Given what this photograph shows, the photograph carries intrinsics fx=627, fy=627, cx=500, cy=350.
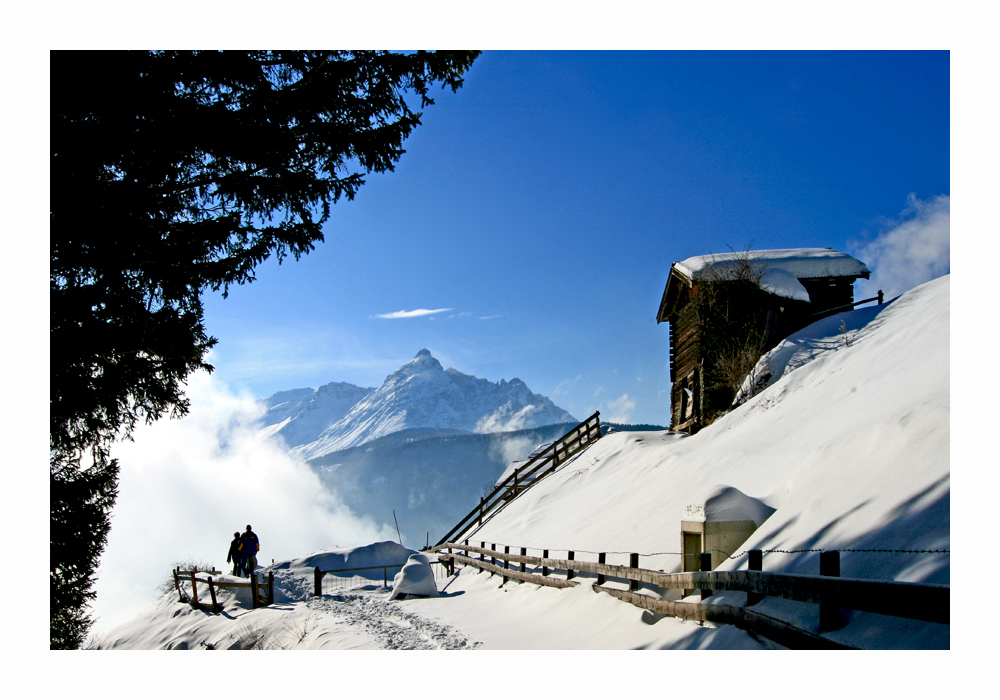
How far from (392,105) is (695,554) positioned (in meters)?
6.04

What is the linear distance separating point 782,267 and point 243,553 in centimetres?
1872

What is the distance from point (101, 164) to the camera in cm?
565

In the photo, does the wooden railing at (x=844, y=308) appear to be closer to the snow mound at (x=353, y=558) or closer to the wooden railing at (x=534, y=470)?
the wooden railing at (x=534, y=470)

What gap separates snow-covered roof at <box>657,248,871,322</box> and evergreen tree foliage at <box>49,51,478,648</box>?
16216 mm

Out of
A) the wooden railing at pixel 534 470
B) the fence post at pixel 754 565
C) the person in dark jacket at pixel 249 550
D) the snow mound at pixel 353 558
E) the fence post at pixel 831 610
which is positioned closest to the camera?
the fence post at pixel 831 610

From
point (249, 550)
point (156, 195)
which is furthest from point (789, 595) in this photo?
point (249, 550)

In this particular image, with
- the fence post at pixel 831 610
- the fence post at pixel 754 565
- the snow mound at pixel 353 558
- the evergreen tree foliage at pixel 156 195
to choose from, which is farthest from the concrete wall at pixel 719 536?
the snow mound at pixel 353 558

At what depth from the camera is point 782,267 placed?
70.8 feet

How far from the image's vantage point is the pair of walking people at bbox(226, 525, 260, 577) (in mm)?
13586

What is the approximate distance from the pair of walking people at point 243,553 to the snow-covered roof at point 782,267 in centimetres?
1558

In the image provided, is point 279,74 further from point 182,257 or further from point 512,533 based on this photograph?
point 512,533

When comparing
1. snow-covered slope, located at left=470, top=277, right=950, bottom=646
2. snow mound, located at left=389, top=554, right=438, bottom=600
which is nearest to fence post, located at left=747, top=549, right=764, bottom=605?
snow-covered slope, located at left=470, top=277, right=950, bottom=646

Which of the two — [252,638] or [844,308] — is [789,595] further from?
[844,308]

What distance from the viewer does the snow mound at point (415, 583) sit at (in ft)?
42.3
